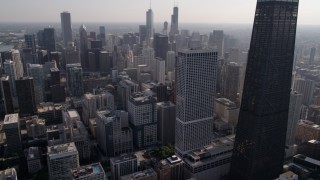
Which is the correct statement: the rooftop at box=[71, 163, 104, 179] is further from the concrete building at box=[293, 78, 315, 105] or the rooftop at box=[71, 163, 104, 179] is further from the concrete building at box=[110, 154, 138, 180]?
the concrete building at box=[293, 78, 315, 105]

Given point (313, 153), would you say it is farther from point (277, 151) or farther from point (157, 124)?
point (157, 124)

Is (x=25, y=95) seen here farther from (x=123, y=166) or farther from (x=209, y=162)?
(x=209, y=162)

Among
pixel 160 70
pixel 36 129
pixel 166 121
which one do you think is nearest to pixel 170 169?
pixel 166 121

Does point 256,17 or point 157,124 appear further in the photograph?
point 157,124

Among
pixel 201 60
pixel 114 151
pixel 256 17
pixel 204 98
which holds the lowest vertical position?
pixel 114 151

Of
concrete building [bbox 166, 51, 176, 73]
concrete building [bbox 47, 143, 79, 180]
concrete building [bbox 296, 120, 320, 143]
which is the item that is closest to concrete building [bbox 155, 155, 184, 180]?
concrete building [bbox 47, 143, 79, 180]

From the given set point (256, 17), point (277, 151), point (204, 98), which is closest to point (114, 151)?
point (204, 98)

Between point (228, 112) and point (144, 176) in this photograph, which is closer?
point (144, 176)
